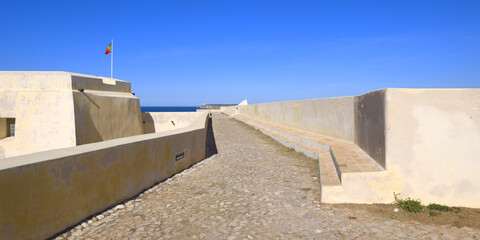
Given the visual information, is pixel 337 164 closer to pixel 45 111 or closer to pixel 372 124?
pixel 372 124

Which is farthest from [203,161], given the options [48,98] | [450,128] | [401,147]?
[48,98]

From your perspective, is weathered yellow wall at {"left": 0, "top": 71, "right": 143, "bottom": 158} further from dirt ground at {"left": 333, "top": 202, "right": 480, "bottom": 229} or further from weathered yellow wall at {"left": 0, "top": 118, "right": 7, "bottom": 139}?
dirt ground at {"left": 333, "top": 202, "right": 480, "bottom": 229}

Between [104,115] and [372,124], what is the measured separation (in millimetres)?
13112

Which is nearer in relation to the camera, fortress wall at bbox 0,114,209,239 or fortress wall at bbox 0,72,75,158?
fortress wall at bbox 0,114,209,239

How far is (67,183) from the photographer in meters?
3.28

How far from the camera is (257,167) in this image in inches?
269

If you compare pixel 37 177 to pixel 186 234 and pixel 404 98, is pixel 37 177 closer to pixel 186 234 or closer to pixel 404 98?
pixel 186 234

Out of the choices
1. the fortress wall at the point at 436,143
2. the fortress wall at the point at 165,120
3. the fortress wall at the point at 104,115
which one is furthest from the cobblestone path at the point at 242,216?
the fortress wall at the point at 165,120

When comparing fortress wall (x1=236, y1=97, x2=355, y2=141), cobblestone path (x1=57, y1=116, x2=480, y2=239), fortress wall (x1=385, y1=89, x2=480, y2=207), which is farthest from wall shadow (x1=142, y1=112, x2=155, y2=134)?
fortress wall (x1=385, y1=89, x2=480, y2=207)

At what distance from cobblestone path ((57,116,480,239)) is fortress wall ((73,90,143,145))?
8.89 m

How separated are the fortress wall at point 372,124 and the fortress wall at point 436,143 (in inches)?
8.6

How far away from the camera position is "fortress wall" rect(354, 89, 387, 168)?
4195mm

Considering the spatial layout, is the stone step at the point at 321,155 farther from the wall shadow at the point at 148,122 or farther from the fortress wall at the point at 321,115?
the wall shadow at the point at 148,122

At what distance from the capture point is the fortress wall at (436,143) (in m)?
3.69
